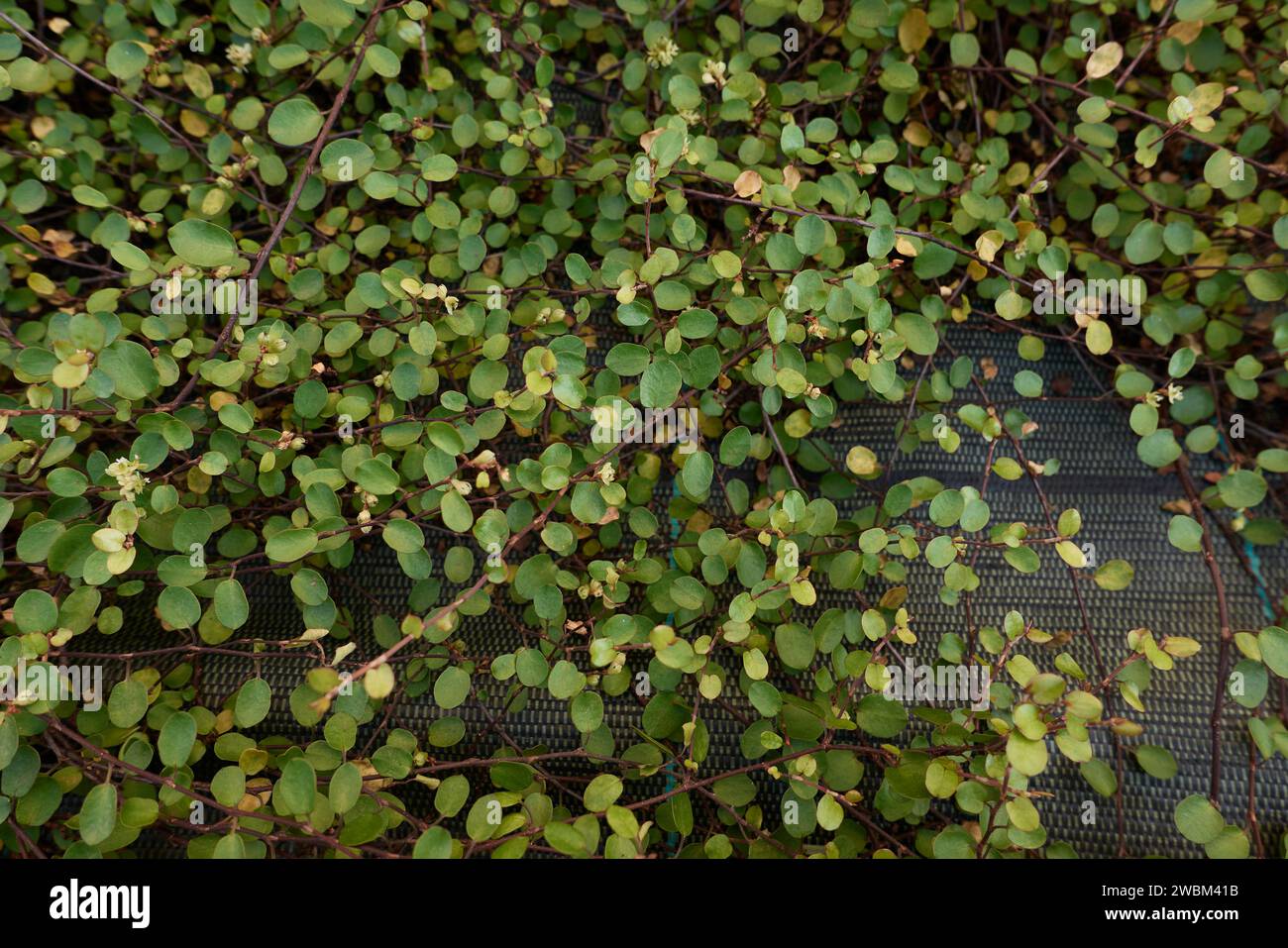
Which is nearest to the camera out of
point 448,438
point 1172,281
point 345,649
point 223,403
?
point 345,649

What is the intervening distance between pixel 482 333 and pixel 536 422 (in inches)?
6.1

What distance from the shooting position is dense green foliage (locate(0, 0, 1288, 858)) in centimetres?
90

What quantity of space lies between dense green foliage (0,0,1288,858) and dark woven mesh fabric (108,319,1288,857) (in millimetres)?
15

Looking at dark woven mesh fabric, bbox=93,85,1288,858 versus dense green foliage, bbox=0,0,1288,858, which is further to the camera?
dark woven mesh fabric, bbox=93,85,1288,858

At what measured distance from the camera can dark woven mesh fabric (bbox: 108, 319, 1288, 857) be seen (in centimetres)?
107

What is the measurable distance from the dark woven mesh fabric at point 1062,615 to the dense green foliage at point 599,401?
0.01 metres

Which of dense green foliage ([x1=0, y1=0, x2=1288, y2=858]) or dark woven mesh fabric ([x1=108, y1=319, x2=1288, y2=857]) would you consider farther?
dark woven mesh fabric ([x1=108, y1=319, x2=1288, y2=857])

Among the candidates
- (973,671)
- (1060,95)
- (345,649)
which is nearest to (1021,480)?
(973,671)

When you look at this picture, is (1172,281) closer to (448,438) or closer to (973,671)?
(973,671)

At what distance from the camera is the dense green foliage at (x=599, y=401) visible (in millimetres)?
896

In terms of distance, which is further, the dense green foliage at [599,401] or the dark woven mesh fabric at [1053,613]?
the dark woven mesh fabric at [1053,613]

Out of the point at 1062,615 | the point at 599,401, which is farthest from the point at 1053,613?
the point at 599,401

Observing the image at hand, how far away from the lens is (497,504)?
43.8 inches

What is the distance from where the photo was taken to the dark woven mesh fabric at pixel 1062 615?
3.51 ft
